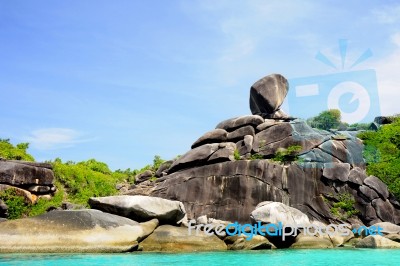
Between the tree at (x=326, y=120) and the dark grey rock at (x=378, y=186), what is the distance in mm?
20653

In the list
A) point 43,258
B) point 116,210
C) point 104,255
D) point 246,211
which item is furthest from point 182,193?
point 43,258

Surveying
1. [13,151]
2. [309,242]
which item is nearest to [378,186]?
[309,242]

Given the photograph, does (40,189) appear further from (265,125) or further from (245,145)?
(265,125)

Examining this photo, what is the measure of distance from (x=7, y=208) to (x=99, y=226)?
10312 millimetres

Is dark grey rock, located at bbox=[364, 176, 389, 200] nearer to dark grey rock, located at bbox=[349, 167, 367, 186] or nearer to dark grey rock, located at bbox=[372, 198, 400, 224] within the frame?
dark grey rock, located at bbox=[349, 167, 367, 186]

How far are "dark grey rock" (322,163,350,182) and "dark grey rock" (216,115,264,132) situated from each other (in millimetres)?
6173

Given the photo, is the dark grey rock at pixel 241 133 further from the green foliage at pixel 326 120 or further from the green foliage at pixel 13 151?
the green foliage at pixel 326 120

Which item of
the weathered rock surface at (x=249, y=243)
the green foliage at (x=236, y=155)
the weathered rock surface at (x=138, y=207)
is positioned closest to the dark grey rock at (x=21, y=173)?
the weathered rock surface at (x=138, y=207)

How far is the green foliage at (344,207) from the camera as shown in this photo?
918 inches

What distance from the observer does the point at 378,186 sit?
2406 centimetres

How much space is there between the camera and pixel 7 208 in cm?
2275

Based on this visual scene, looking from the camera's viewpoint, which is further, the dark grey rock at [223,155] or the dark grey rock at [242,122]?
the dark grey rock at [242,122]

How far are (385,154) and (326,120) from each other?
1998 centimetres

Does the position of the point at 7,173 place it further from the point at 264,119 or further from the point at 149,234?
the point at 264,119
